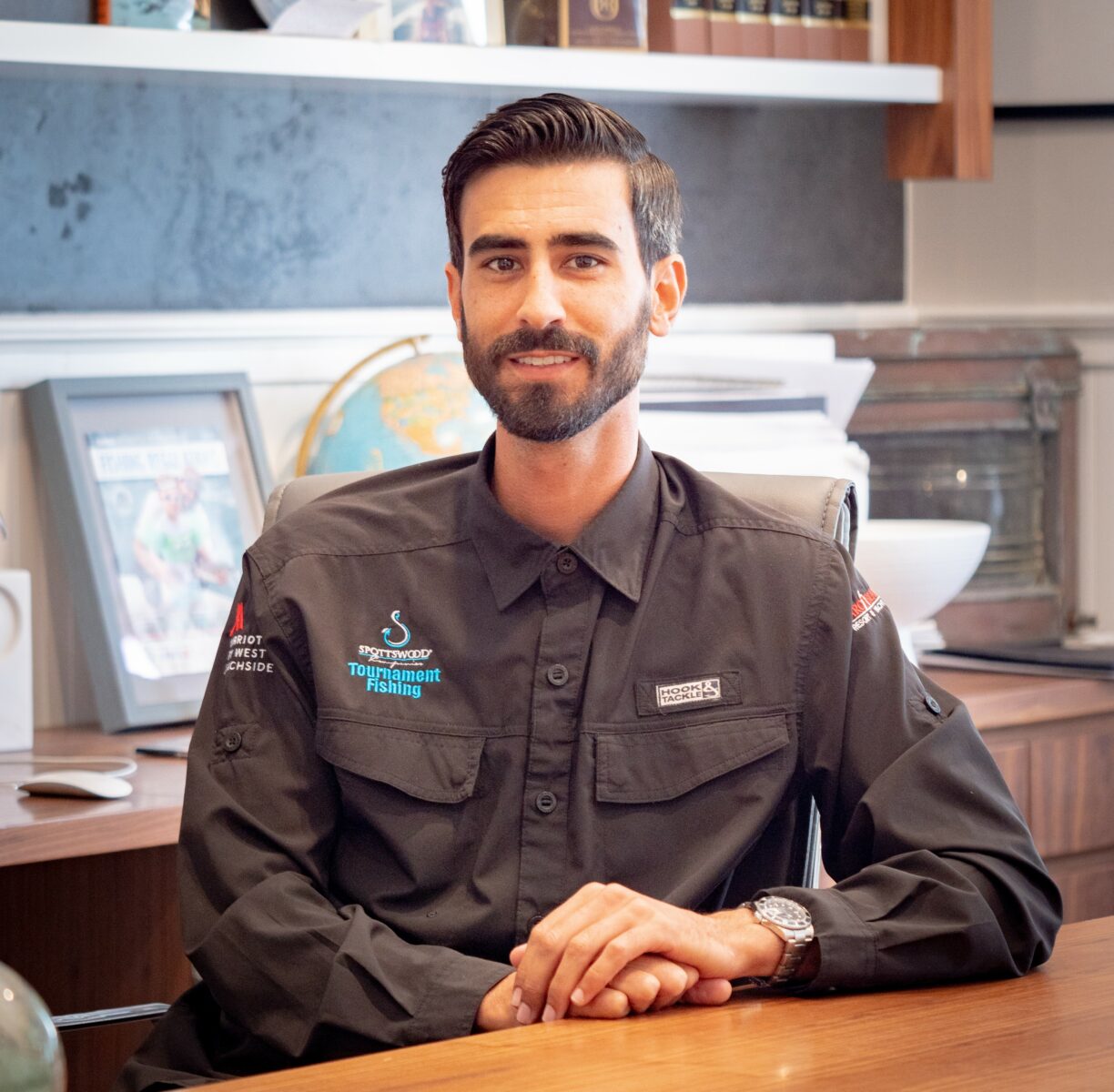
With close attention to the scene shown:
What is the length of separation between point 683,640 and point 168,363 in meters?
1.18

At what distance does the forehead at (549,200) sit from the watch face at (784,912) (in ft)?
2.04

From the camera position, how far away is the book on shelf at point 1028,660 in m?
2.54

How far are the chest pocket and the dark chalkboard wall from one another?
128cm

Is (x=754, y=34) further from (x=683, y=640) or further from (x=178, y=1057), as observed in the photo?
(x=178, y=1057)

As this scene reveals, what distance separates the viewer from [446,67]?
2348 millimetres

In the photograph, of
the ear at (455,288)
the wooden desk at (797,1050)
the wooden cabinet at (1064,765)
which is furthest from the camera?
the wooden cabinet at (1064,765)

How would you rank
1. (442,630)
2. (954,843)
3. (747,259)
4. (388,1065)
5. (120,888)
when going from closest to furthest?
(388,1065) → (954,843) → (442,630) → (120,888) → (747,259)

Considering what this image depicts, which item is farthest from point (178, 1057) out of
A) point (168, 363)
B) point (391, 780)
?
point (168, 363)

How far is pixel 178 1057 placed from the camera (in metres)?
1.33

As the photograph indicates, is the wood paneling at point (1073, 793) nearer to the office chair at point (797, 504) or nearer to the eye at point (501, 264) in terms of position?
the office chair at point (797, 504)

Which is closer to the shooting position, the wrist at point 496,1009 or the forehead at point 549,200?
the wrist at point 496,1009

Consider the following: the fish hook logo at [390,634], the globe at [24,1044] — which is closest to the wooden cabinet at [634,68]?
the fish hook logo at [390,634]

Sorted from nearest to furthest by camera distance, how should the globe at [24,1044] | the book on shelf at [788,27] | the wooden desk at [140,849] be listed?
the globe at [24,1044]
the wooden desk at [140,849]
the book on shelf at [788,27]

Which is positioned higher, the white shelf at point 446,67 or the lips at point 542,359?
the white shelf at point 446,67
